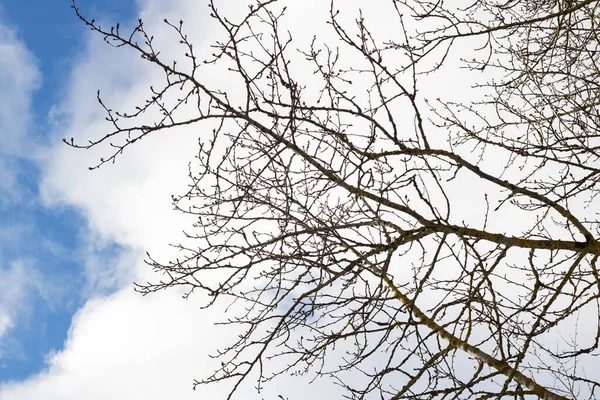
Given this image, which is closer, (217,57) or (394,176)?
(217,57)

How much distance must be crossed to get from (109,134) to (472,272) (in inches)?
104

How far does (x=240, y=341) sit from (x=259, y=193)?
121cm

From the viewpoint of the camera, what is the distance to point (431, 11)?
4.74 m

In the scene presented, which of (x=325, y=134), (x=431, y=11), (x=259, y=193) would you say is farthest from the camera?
(x=431, y=11)

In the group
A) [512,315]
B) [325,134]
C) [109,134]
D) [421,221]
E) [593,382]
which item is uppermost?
[325,134]

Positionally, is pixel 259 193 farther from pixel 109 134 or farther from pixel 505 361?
pixel 505 361

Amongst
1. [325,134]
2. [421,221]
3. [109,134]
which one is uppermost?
[325,134]

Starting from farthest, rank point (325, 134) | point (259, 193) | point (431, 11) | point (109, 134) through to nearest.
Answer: point (431, 11) → point (259, 193) → point (325, 134) → point (109, 134)

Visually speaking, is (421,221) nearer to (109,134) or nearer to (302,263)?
(302,263)

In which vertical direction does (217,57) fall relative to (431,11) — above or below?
below

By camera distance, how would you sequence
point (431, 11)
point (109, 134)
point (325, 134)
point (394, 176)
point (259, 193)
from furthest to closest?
point (431, 11)
point (259, 193)
point (325, 134)
point (394, 176)
point (109, 134)

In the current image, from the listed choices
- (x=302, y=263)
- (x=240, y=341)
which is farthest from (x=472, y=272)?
(x=240, y=341)

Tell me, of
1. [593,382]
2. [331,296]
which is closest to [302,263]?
[331,296]

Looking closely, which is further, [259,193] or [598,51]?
[598,51]
